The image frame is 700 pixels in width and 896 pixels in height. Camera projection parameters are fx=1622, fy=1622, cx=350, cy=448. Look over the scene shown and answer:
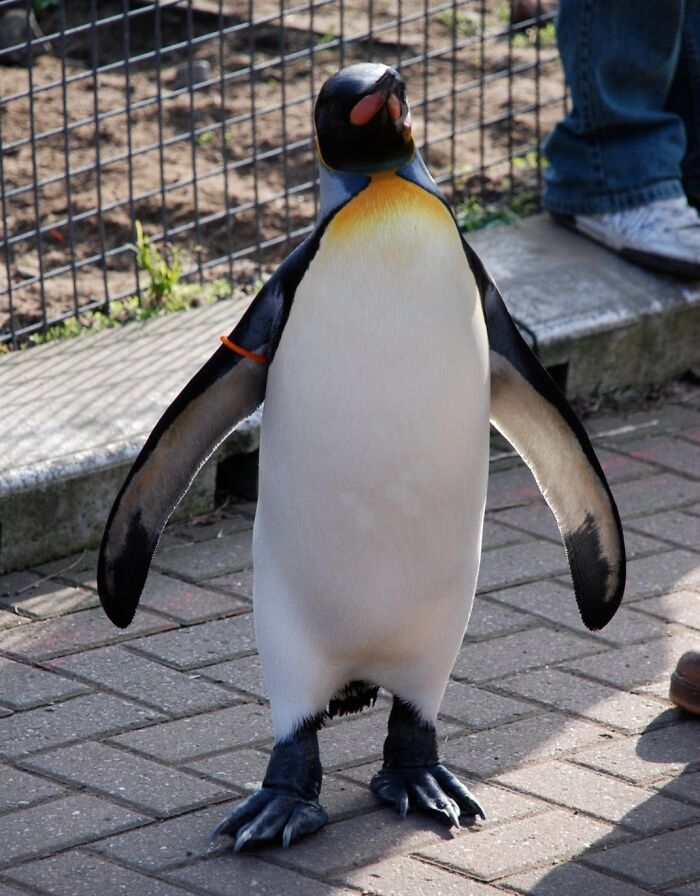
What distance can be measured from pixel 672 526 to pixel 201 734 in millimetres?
1503

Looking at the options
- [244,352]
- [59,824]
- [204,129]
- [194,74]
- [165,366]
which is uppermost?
[244,352]

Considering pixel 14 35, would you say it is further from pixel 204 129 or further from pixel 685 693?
pixel 685 693

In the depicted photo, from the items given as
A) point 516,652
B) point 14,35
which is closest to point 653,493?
point 516,652

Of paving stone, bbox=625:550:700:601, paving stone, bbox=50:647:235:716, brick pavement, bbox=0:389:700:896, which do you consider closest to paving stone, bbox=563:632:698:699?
brick pavement, bbox=0:389:700:896

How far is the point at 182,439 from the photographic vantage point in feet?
9.13

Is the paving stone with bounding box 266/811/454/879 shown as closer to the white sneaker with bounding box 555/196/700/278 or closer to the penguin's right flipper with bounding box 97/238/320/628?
the penguin's right flipper with bounding box 97/238/320/628

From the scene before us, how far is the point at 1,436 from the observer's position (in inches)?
156

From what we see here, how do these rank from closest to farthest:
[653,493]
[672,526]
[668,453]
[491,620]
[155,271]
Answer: [491,620], [672,526], [653,493], [668,453], [155,271]

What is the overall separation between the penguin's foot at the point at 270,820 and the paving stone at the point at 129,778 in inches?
5.1

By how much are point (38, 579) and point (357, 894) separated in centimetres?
148

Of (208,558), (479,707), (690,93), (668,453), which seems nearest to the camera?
(479,707)

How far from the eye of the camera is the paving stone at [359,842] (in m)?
2.72

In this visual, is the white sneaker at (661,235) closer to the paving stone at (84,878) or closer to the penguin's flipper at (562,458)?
the penguin's flipper at (562,458)

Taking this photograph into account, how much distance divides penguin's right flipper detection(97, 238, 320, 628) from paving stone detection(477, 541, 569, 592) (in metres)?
1.18
